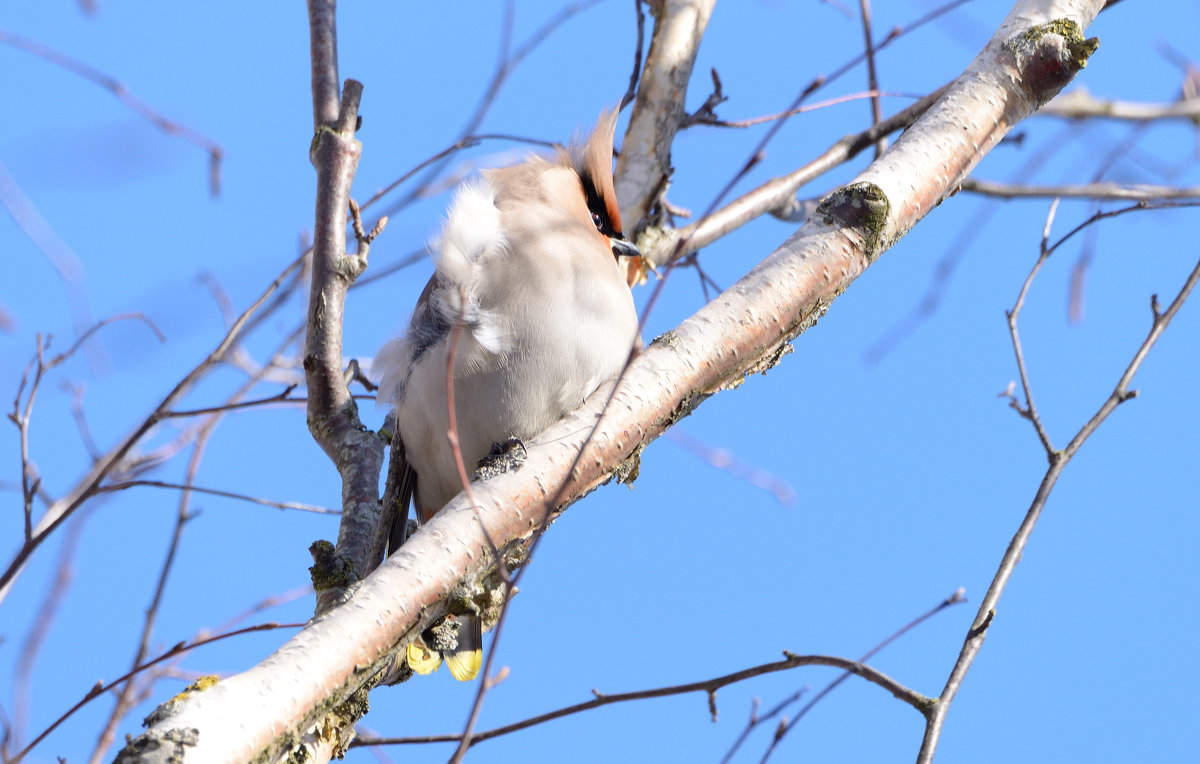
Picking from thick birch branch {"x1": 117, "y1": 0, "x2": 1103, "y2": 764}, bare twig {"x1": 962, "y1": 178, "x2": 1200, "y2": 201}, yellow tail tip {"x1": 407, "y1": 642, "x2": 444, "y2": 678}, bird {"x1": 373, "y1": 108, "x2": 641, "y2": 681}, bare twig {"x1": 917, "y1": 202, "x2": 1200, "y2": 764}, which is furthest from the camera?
bare twig {"x1": 962, "y1": 178, "x2": 1200, "y2": 201}

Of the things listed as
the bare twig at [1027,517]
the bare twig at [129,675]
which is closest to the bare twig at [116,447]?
the bare twig at [129,675]

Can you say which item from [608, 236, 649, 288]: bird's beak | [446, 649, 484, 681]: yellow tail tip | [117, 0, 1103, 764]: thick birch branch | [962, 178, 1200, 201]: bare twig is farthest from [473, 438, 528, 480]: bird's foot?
[962, 178, 1200, 201]: bare twig

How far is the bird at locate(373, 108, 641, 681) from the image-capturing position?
9.72 ft

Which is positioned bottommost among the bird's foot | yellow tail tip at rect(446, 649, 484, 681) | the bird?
the bird's foot

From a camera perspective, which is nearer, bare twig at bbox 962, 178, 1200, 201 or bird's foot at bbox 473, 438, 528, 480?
bird's foot at bbox 473, 438, 528, 480

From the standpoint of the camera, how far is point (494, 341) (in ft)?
9.72

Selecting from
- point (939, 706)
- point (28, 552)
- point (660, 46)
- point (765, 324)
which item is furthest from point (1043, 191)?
point (28, 552)

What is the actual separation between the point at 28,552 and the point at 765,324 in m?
1.69

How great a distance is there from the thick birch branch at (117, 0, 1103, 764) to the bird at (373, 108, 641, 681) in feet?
1.59

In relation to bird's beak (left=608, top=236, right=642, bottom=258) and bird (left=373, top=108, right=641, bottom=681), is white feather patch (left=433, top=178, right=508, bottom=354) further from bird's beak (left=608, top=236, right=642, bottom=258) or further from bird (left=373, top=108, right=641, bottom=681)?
bird's beak (left=608, top=236, right=642, bottom=258)

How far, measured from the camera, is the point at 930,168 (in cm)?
256

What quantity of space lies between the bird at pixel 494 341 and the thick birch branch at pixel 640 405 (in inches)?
19.1

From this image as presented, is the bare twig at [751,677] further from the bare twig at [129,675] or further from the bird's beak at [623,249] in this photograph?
the bird's beak at [623,249]

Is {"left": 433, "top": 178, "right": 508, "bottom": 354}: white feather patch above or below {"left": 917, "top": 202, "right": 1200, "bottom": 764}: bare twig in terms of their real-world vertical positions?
above
